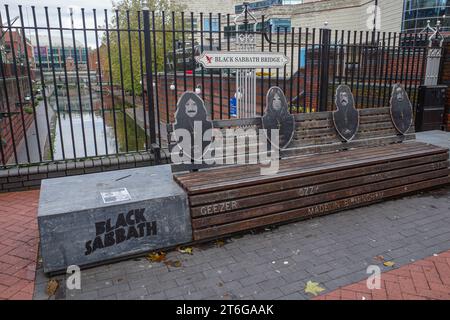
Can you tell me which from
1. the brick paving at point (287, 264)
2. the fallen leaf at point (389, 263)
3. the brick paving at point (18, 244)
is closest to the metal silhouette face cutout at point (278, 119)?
the brick paving at point (287, 264)

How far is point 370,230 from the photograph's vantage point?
13.8 ft

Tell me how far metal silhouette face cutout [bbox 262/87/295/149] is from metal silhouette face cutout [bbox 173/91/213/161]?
0.90m

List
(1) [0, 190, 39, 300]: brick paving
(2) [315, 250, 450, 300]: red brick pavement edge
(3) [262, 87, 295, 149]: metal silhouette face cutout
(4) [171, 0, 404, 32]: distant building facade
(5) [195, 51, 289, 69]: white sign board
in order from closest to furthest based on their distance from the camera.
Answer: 1. (2) [315, 250, 450, 300]: red brick pavement edge
2. (1) [0, 190, 39, 300]: brick paving
3. (3) [262, 87, 295, 149]: metal silhouette face cutout
4. (5) [195, 51, 289, 69]: white sign board
5. (4) [171, 0, 404, 32]: distant building facade

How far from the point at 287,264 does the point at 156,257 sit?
129 cm

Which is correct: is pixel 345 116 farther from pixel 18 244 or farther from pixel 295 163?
pixel 18 244

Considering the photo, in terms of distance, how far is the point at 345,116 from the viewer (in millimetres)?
5402

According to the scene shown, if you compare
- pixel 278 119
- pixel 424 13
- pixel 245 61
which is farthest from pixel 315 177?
pixel 424 13

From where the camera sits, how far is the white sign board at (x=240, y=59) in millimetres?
5375

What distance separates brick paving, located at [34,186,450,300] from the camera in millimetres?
3064

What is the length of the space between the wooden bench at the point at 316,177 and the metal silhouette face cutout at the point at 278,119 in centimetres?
12

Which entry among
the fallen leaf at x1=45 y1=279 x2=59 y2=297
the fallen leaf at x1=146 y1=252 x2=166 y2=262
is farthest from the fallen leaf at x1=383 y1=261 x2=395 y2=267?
the fallen leaf at x1=45 y1=279 x2=59 y2=297

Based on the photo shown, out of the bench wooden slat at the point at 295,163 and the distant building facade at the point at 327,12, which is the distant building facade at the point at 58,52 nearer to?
the bench wooden slat at the point at 295,163

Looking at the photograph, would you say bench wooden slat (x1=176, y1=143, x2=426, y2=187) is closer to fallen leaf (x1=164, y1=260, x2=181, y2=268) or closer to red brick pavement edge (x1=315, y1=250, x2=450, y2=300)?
fallen leaf (x1=164, y1=260, x2=181, y2=268)
